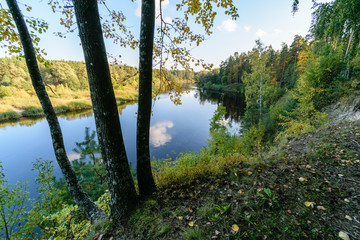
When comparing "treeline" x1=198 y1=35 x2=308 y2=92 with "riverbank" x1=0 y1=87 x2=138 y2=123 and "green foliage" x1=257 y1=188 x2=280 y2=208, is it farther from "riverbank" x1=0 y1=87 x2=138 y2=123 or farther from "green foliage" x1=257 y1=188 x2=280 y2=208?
"riverbank" x1=0 y1=87 x2=138 y2=123

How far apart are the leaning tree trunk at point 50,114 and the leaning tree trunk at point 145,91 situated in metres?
1.14

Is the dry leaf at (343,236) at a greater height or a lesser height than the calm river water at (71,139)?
greater

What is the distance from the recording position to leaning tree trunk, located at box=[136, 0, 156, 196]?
217 centimetres

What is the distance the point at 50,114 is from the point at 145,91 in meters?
2.25

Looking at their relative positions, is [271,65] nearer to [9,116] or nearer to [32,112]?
[32,112]

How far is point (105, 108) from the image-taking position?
6.75 feet

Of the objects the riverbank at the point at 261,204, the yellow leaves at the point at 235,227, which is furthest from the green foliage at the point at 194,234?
the yellow leaves at the point at 235,227

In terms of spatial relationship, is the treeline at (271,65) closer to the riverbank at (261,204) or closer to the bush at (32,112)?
the riverbank at (261,204)

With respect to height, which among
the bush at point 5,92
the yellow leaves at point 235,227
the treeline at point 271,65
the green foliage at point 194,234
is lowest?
the green foliage at point 194,234

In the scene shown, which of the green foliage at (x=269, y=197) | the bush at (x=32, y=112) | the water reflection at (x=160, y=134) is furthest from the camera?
the bush at (x=32, y=112)

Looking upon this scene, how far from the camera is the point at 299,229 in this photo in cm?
169

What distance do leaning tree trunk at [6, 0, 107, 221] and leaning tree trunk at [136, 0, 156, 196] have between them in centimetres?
114

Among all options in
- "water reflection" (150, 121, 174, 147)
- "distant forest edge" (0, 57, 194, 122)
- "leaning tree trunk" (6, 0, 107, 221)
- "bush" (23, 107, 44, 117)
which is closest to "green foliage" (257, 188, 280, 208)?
"distant forest edge" (0, 57, 194, 122)

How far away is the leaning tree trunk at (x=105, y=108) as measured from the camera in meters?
1.79
